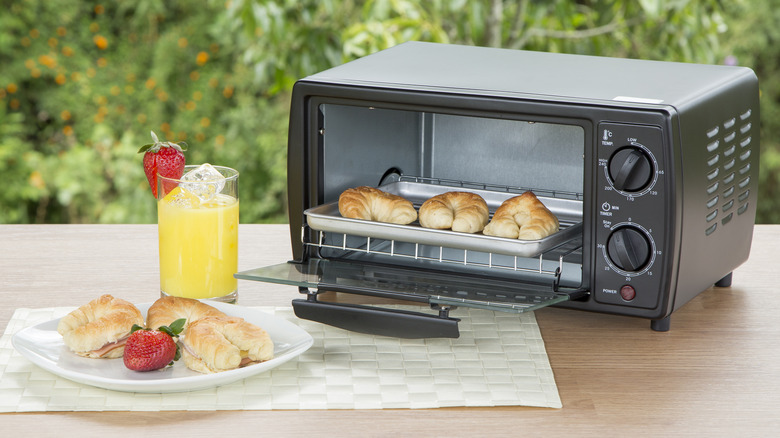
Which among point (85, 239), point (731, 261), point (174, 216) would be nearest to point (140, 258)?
point (85, 239)

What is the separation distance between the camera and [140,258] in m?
1.56

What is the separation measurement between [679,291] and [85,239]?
37.2 inches

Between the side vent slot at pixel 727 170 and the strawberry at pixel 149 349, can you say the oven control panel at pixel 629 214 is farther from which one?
the strawberry at pixel 149 349

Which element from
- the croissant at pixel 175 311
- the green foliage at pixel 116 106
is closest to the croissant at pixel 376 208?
the croissant at pixel 175 311

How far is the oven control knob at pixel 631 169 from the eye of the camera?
1165 mm

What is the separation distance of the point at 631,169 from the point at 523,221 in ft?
0.52

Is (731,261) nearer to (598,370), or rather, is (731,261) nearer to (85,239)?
(598,370)

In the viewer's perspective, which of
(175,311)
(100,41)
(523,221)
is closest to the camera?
(175,311)

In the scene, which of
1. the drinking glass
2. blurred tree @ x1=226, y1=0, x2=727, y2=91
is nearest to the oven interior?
the drinking glass

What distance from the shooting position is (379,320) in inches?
47.8

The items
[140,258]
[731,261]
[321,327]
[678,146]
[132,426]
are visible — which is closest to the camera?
[132,426]

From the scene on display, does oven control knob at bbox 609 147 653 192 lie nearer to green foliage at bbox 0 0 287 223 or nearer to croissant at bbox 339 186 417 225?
croissant at bbox 339 186 417 225

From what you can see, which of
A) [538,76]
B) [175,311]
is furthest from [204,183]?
[538,76]

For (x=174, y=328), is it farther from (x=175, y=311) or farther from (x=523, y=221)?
(x=523, y=221)
